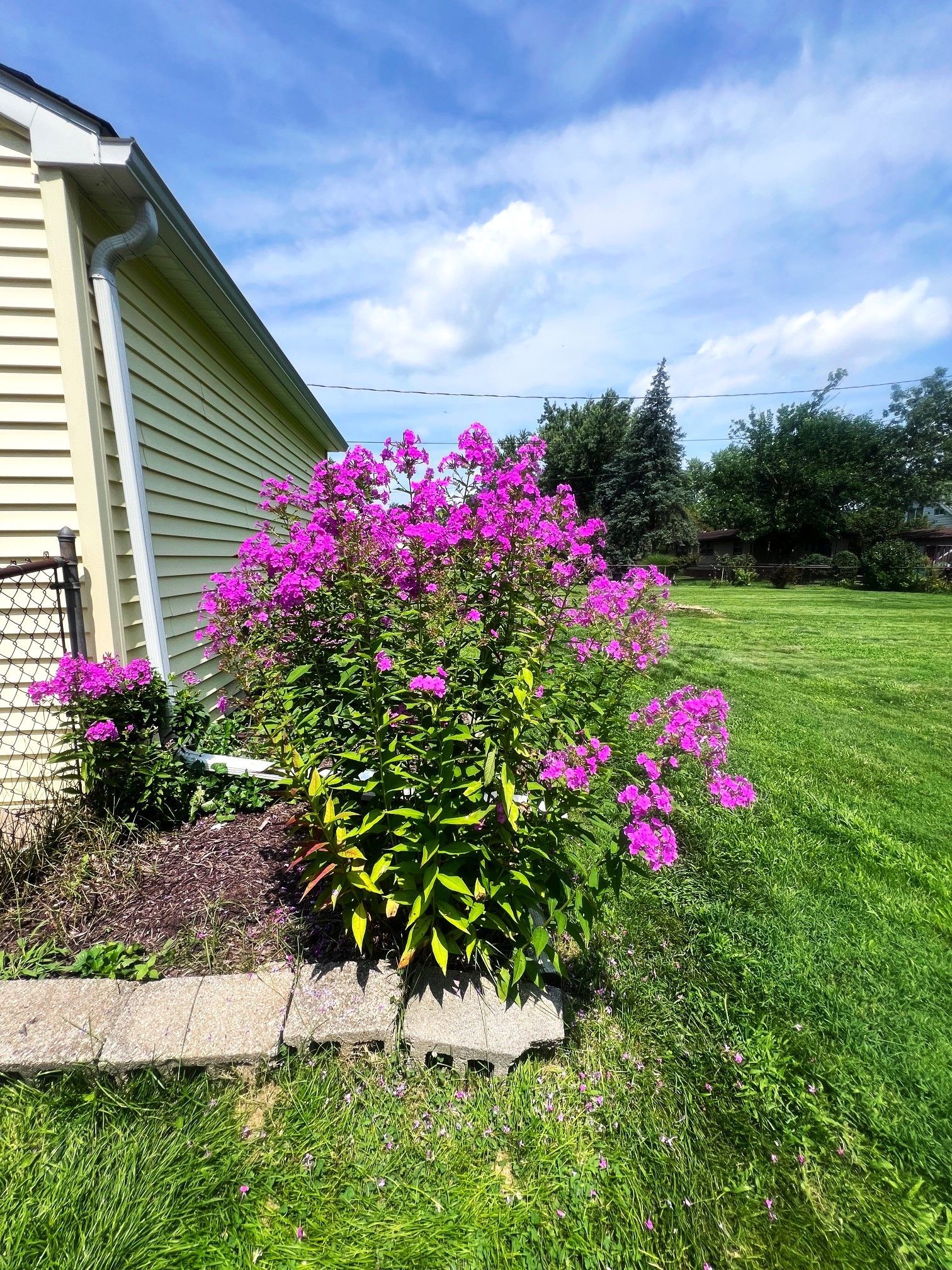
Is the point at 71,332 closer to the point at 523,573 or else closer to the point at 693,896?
the point at 523,573

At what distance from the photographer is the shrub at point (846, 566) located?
2297cm

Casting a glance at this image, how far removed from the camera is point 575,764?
1561 millimetres

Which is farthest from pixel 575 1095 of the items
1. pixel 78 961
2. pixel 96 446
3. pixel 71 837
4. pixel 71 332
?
pixel 71 332

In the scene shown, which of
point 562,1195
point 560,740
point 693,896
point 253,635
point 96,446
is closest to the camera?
point 562,1195

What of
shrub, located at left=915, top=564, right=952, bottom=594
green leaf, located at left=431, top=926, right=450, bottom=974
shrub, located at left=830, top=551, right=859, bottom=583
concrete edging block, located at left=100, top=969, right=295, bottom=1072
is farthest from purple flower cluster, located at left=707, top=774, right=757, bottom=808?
shrub, located at left=830, top=551, right=859, bottom=583

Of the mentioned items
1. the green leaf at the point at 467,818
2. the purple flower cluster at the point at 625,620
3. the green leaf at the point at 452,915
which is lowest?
the green leaf at the point at 452,915

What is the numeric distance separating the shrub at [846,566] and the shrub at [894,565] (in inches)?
35.3

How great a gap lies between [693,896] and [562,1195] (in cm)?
138

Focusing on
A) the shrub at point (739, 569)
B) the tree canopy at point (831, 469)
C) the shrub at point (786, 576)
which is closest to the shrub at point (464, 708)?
the shrub at point (786, 576)

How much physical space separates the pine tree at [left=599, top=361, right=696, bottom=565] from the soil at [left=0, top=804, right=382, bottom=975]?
20186 mm

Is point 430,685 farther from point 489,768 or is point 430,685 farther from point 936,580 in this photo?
point 936,580

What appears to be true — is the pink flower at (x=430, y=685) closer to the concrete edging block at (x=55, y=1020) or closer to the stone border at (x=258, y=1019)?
the stone border at (x=258, y=1019)

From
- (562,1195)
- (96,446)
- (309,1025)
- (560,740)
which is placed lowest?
(562,1195)

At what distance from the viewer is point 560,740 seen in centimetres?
188
